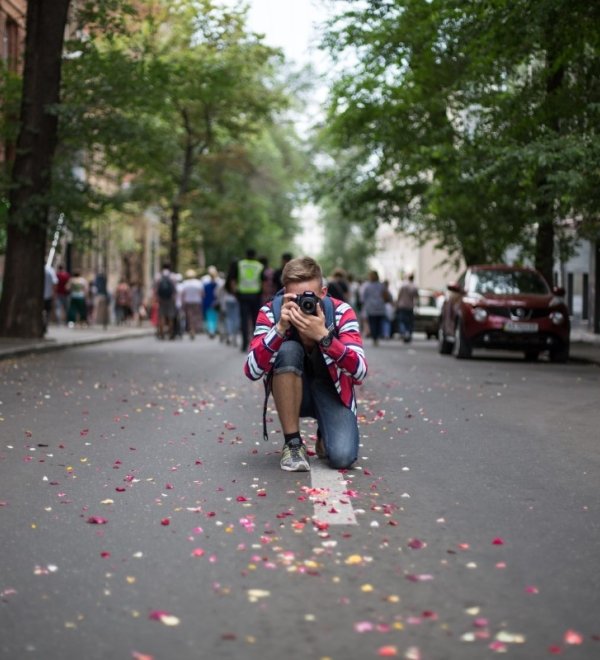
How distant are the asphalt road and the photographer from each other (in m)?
0.26

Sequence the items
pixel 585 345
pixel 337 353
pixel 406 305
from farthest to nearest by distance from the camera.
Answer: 1. pixel 406 305
2. pixel 585 345
3. pixel 337 353

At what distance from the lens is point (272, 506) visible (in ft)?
23.2

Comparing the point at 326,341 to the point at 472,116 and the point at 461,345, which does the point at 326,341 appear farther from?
the point at 472,116

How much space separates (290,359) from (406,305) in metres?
26.9

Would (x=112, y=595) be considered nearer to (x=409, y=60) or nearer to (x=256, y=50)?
(x=409, y=60)

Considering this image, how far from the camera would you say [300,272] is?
8.42 m

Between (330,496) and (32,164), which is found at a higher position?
(32,164)

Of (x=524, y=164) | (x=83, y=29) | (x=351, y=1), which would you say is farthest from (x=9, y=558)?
(x=351, y=1)

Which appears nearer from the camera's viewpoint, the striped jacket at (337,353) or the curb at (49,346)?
the striped jacket at (337,353)

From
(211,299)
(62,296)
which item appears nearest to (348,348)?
(211,299)

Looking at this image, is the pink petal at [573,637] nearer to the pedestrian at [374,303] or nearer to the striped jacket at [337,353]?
the striped jacket at [337,353]

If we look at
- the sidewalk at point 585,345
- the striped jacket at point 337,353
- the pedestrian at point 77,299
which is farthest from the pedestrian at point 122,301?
the striped jacket at point 337,353

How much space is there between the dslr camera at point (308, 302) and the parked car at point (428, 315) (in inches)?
1578

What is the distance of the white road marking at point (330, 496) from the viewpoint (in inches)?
264
